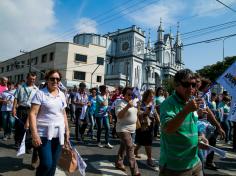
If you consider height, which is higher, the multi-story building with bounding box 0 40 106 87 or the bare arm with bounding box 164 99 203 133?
the multi-story building with bounding box 0 40 106 87

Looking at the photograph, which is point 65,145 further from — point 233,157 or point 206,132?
point 233,157

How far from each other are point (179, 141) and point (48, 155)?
80.6 inches

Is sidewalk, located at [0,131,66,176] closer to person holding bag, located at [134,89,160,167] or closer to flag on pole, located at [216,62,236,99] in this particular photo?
person holding bag, located at [134,89,160,167]

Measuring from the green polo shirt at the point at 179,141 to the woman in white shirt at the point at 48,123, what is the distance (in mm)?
1870

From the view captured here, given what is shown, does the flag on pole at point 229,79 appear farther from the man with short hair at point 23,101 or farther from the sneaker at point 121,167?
the man with short hair at point 23,101

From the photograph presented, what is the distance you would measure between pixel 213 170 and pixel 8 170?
4532 mm

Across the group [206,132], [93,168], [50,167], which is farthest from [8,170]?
[206,132]

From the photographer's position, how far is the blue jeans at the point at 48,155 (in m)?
4.53

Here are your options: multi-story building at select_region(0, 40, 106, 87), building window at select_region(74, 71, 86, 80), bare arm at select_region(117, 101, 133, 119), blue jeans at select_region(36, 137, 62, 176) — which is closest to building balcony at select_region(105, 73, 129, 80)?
multi-story building at select_region(0, 40, 106, 87)

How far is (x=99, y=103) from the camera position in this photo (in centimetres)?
1070

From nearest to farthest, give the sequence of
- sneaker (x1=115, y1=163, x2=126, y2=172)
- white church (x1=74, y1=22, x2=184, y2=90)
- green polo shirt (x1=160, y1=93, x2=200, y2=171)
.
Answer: green polo shirt (x1=160, y1=93, x2=200, y2=171) → sneaker (x1=115, y1=163, x2=126, y2=172) → white church (x1=74, y1=22, x2=184, y2=90)

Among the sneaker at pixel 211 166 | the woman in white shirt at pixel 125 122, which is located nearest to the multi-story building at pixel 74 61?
the sneaker at pixel 211 166

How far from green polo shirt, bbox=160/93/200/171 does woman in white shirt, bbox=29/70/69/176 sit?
73.6 inches

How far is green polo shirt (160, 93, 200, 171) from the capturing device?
331 centimetres
